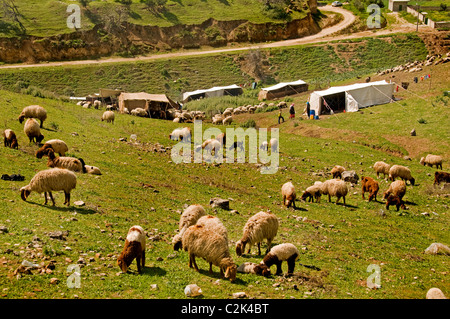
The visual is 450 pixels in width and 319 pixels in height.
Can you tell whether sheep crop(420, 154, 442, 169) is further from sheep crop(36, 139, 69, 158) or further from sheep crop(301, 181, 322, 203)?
sheep crop(36, 139, 69, 158)

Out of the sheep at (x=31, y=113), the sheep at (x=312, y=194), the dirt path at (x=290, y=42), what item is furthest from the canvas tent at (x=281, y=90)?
the sheep at (x=312, y=194)

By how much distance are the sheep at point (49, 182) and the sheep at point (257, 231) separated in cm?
606

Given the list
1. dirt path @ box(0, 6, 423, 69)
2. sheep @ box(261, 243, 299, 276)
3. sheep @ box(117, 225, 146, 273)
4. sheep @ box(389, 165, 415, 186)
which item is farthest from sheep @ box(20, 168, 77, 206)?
dirt path @ box(0, 6, 423, 69)

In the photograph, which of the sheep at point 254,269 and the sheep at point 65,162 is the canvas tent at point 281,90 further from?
the sheep at point 254,269

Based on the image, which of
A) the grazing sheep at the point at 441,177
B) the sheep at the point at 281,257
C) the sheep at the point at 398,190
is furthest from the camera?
the grazing sheep at the point at 441,177

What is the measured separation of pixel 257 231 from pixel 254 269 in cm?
191

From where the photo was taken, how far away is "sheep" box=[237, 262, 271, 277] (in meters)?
12.5

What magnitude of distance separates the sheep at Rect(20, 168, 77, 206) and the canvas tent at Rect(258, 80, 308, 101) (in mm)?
47567

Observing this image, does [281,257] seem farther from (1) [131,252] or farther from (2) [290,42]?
(2) [290,42]

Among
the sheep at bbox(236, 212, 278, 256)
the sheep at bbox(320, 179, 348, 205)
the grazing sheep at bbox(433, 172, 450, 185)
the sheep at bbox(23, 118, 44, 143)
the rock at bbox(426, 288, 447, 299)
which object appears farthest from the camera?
the grazing sheep at bbox(433, 172, 450, 185)

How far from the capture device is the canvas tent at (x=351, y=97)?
4547 cm

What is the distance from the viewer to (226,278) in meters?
11.9

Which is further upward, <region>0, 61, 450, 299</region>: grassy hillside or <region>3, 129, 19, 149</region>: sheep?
<region>3, 129, 19, 149</region>: sheep
